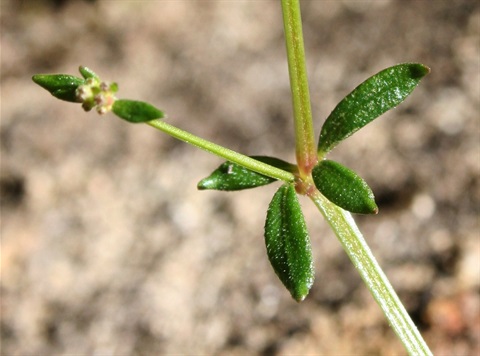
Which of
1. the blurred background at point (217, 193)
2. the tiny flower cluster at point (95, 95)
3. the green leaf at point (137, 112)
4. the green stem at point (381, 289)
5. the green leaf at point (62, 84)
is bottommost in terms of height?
the green stem at point (381, 289)

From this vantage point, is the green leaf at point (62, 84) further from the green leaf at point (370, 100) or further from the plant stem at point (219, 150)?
the green leaf at point (370, 100)

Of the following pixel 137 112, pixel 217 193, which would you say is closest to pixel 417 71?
pixel 137 112

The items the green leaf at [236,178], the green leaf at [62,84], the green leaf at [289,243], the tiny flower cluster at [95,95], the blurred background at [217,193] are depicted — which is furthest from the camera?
the blurred background at [217,193]

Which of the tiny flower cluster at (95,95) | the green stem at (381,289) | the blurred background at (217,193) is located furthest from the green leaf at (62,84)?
the blurred background at (217,193)

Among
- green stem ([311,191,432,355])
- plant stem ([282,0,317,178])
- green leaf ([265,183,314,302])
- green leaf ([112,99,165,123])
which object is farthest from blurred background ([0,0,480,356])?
green leaf ([112,99,165,123])

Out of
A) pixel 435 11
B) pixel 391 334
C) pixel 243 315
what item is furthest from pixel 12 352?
pixel 435 11

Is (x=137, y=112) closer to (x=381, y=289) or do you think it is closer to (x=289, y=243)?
(x=289, y=243)

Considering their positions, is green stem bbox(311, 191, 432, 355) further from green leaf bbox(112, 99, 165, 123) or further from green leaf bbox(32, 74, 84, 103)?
green leaf bbox(32, 74, 84, 103)
